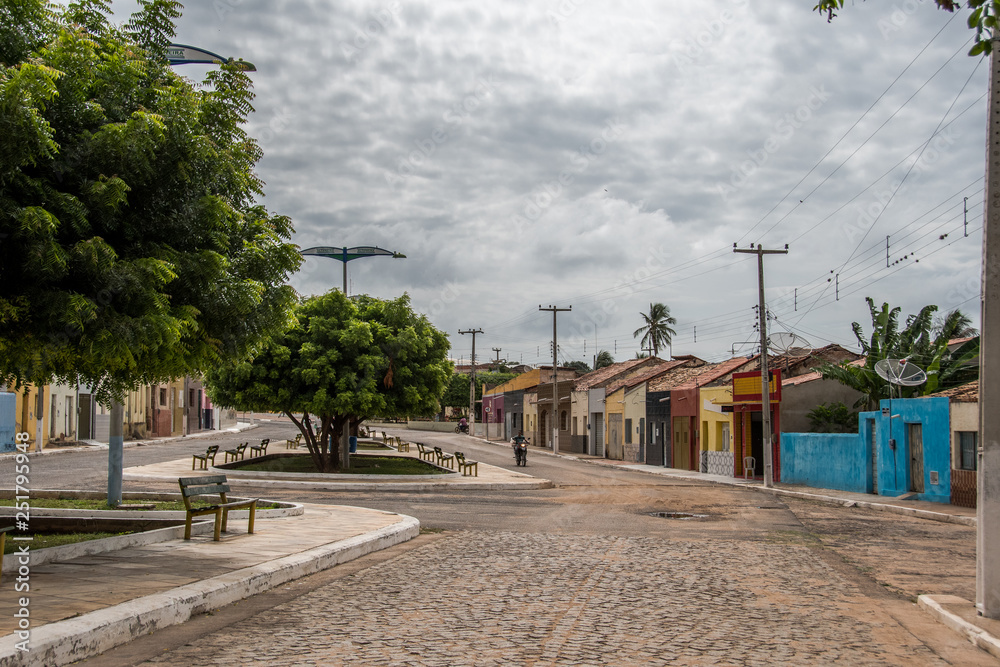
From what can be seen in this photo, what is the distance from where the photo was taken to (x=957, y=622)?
24.1ft

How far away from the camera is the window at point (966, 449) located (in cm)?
2089

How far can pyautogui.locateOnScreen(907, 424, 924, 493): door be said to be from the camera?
77.2 ft

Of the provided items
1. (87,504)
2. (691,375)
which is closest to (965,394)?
(87,504)

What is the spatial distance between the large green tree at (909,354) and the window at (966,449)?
5.64 m

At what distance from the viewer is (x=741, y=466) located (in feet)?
115

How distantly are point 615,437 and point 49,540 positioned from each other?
43.0 metres

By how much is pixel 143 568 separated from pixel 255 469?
2060 centimetres

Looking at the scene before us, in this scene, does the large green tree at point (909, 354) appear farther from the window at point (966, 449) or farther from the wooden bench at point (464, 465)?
the wooden bench at point (464, 465)

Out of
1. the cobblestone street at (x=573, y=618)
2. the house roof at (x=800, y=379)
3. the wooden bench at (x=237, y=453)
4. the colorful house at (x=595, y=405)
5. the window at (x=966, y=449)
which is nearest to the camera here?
the cobblestone street at (x=573, y=618)

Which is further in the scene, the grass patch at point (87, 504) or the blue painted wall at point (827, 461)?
the blue painted wall at point (827, 461)

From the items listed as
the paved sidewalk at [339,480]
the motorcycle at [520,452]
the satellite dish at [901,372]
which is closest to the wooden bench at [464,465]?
the paved sidewalk at [339,480]

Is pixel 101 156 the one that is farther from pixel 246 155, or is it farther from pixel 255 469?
pixel 255 469

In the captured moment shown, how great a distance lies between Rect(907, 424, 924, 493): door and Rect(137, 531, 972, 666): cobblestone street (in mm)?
14573

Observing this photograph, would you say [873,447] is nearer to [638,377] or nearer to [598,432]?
[638,377]
